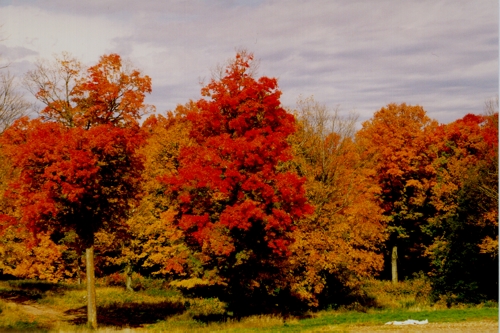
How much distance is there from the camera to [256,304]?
33000 millimetres

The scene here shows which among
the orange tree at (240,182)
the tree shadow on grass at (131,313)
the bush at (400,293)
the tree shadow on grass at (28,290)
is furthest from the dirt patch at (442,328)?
the tree shadow on grass at (28,290)

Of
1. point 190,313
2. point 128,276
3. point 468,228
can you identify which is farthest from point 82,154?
point 468,228

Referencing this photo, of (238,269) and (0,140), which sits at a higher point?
(0,140)

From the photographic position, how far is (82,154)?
21297 mm

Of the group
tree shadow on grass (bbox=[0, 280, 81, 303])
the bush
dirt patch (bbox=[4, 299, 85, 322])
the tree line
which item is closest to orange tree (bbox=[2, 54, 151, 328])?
the tree line

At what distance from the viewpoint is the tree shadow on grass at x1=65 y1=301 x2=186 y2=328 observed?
28812 mm

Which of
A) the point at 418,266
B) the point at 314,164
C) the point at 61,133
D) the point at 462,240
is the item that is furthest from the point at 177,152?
the point at 418,266

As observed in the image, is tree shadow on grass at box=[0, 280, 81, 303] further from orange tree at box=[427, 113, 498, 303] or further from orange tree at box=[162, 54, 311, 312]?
orange tree at box=[427, 113, 498, 303]

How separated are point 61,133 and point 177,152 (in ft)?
54.4

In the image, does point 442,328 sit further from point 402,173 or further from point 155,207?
point 402,173

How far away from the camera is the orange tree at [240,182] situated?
22797 millimetres

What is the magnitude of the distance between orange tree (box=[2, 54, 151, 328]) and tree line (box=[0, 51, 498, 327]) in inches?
2.6

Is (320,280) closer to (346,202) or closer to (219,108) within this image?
(346,202)

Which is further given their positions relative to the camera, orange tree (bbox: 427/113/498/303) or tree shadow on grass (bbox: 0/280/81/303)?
tree shadow on grass (bbox: 0/280/81/303)
